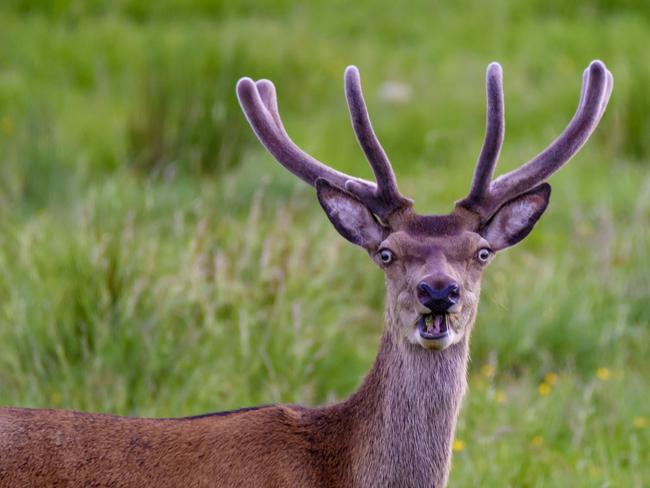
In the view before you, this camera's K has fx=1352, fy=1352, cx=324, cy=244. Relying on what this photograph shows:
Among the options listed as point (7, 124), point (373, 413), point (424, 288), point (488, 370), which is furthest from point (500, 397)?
point (7, 124)

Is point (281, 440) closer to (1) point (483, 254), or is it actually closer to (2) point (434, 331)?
(2) point (434, 331)

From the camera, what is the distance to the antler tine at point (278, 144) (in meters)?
4.60

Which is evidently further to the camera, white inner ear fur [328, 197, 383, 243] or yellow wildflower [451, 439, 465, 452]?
yellow wildflower [451, 439, 465, 452]

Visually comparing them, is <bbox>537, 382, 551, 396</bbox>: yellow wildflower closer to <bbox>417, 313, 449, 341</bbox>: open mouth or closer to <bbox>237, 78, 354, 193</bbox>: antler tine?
<bbox>237, 78, 354, 193</bbox>: antler tine

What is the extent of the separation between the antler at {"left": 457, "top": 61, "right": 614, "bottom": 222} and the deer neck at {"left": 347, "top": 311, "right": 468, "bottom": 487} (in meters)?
0.51

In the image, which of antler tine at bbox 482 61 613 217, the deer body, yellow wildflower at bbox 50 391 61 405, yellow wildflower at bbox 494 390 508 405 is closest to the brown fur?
the deer body

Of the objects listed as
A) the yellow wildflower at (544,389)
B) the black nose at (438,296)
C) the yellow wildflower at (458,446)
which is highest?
the black nose at (438,296)

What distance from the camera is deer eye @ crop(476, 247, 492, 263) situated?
423 cm

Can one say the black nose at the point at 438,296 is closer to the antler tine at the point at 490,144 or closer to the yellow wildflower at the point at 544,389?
the antler tine at the point at 490,144

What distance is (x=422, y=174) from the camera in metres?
9.37

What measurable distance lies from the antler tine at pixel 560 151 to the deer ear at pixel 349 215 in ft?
1.18

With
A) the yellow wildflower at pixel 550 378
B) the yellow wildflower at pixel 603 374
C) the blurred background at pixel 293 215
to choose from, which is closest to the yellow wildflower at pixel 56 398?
the blurred background at pixel 293 215

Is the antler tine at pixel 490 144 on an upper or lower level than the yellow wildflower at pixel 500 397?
upper

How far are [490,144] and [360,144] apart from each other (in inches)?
16.8
